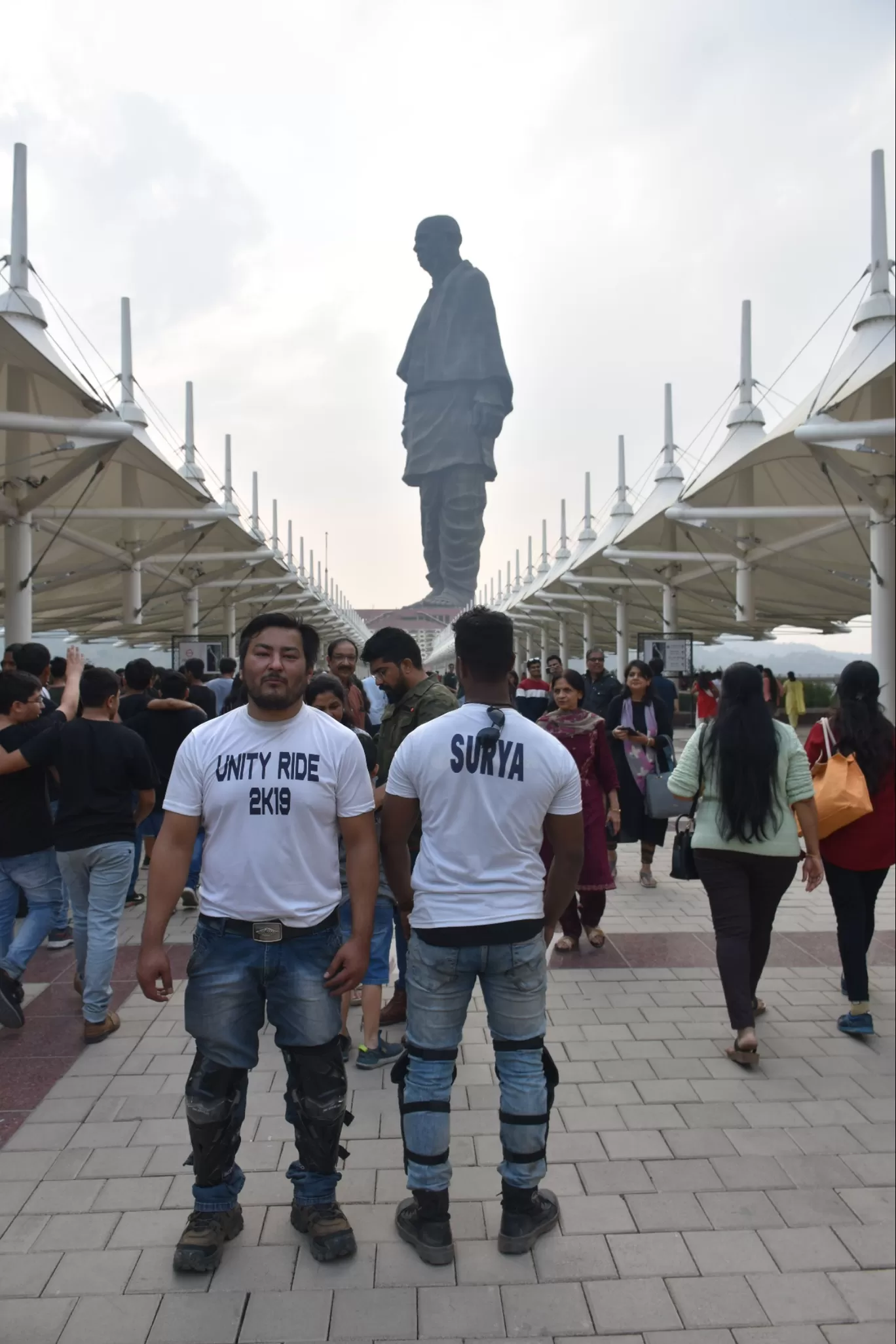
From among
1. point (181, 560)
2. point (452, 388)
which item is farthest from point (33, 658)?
point (452, 388)

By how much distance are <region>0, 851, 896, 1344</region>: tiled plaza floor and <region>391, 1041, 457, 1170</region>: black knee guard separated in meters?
0.24

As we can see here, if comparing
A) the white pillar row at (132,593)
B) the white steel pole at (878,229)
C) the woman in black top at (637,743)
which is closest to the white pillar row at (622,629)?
the white pillar row at (132,593)

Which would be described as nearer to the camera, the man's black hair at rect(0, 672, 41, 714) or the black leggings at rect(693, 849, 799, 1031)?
the black leggings at rect(693, 849, 799, 1031)

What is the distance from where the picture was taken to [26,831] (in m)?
4.60

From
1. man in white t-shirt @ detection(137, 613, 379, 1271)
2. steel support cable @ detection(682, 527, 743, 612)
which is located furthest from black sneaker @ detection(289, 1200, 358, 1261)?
steel support cable @ detection(682, 527, 743, 612)

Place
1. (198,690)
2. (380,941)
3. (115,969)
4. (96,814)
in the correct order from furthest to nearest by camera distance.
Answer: (198,690)
(115,969)
(96,814)
(380,941)

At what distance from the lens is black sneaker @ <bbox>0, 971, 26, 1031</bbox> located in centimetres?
402

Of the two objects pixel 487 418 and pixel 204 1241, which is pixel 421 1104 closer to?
pixel 204 1241

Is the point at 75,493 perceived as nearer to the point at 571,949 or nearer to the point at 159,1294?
the point at 571,949

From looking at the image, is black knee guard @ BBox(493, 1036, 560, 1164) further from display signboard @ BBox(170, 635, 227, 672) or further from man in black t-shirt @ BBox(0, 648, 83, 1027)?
display signboard @ BBox(170, 635, 227, 672)

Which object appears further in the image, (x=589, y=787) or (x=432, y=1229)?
(x=589, y=787)

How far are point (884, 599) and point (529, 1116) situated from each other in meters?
12.8

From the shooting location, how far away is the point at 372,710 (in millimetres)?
7688

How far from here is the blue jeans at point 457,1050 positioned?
2.78 meters
